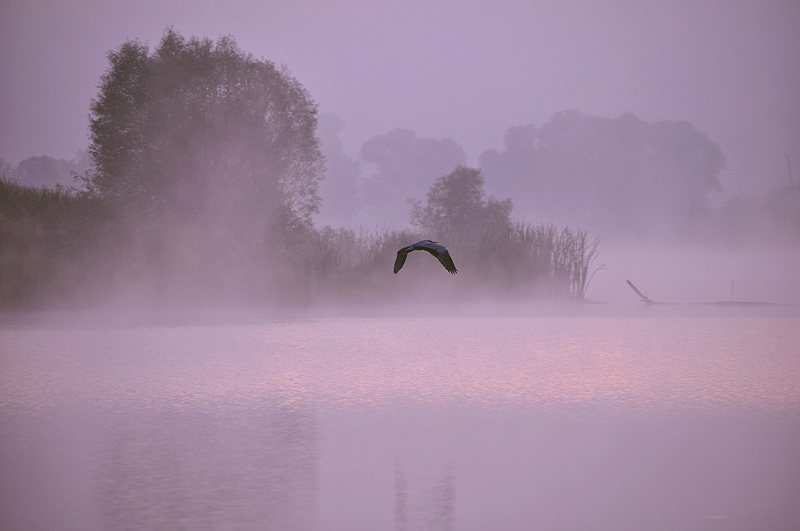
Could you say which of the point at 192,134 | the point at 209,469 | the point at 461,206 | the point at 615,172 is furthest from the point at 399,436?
→ the point at 615,172

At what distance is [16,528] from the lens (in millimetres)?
4742

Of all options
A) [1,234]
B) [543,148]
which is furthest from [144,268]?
[543,148]

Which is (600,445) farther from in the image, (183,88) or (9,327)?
(183,88)

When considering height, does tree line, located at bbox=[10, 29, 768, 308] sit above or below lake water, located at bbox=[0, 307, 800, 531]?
above

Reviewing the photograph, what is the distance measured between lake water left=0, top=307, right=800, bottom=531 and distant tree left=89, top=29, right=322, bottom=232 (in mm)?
11100

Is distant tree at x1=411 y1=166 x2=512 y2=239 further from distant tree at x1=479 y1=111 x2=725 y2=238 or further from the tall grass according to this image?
distant tree at x1=479 y1=111 x2=725 y2=238

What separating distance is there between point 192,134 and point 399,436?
18320 mm

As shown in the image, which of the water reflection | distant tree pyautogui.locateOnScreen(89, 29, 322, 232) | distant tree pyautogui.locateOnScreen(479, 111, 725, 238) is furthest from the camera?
distant tree pyautogui.locateOnScreen(479, 111, 725, 238)

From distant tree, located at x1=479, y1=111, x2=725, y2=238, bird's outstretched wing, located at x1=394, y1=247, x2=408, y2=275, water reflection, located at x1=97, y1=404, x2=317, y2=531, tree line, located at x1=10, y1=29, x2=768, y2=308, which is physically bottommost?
water reflection, located at x1=97, y1=404, x2=317, y2=531

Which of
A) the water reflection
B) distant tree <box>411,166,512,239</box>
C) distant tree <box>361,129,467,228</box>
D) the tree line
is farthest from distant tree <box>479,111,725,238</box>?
the water reflection

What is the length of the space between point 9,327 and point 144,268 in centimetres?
685

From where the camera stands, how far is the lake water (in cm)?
500

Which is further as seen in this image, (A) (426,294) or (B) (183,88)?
(B) (183,88)

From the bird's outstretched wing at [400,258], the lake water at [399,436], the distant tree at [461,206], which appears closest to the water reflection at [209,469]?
the lake water at [399,436]
